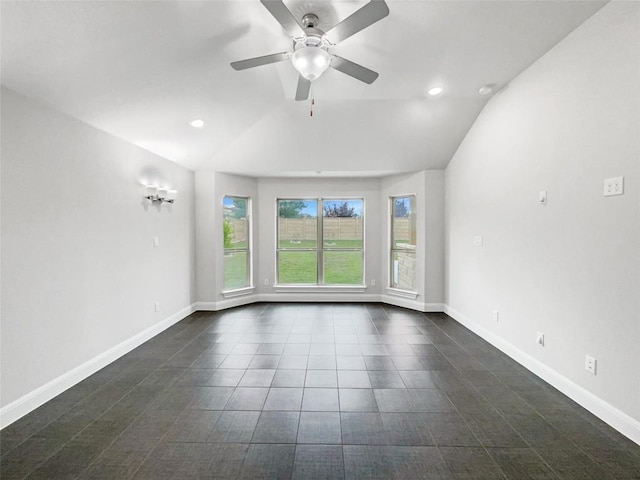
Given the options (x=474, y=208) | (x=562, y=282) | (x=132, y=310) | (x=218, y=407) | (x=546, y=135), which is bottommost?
(x=218, y=407)

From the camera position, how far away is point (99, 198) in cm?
311

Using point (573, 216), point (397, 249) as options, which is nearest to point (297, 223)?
point (397, 249)

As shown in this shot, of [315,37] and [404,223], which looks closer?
[315,37]


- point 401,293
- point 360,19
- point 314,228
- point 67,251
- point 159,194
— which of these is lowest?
point 401,293

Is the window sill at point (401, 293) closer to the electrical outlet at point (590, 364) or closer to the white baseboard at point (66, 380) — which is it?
the electrical outlet at point (590, 364)

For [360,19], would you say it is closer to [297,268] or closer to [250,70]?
[250,70]

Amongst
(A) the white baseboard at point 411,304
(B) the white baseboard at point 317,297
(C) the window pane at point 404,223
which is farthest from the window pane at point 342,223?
(A) the white baseboard at point 411,304

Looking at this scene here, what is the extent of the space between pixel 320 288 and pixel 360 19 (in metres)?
4.68

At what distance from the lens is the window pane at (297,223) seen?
20.0ft

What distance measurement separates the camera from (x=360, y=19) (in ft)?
6.08

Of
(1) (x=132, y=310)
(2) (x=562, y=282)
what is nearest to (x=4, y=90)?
(1) (x=132, y=310)

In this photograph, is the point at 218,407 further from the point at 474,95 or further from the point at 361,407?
the point at 474,95

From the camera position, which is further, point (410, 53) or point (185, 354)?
point (185, 354)

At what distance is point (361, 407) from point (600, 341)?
1.80 metres
